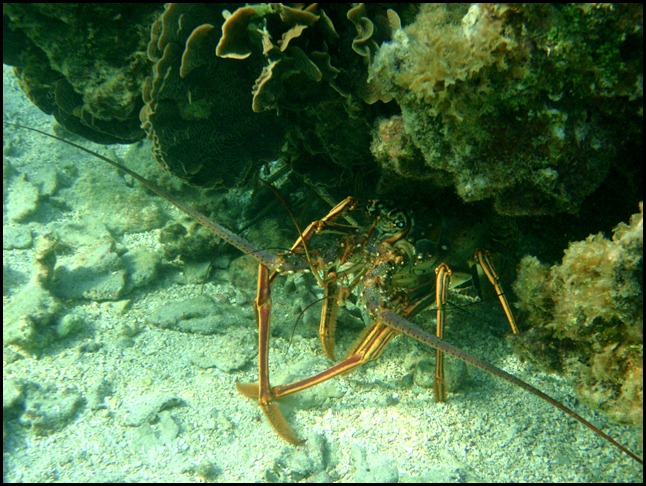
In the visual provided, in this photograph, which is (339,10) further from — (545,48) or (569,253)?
(569,253)

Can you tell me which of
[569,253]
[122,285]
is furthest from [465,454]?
[122,285]

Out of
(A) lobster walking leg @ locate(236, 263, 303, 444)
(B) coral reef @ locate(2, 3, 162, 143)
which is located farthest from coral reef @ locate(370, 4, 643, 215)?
(B) coral reef @ locate(2, 3, 162, 143)

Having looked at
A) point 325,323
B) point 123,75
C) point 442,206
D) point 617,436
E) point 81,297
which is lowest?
point 81,297

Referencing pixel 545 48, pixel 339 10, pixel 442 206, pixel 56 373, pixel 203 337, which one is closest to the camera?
pixel 545 48

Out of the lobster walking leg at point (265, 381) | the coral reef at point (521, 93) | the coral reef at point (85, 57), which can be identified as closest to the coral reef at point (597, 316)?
the coral reef at point (521, 93)

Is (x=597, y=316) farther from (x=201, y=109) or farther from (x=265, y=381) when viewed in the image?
(x=201, y=109)

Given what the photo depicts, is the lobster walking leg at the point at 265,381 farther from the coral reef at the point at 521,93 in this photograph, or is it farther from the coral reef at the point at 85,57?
the coral reef at the point at 85,57

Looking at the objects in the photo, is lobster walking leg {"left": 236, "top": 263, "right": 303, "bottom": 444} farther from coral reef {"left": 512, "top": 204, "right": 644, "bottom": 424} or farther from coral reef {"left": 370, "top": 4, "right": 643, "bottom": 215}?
coral reef {"left": 512, "top": 204, "right": 644, "bottom": 424}

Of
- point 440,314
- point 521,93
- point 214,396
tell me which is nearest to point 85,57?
point 214,396
